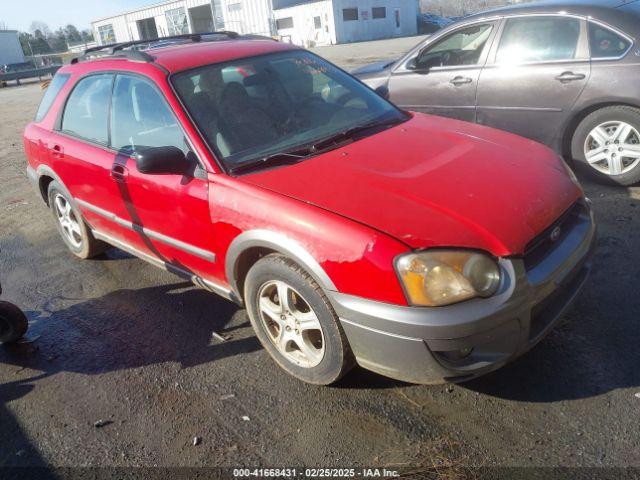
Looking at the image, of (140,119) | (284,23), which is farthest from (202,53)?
(284,23)

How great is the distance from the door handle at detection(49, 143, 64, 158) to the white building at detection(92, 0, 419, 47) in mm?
38704

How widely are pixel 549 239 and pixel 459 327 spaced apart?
708 mm

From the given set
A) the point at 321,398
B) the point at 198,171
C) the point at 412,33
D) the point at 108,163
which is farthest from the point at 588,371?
the point at 412,33

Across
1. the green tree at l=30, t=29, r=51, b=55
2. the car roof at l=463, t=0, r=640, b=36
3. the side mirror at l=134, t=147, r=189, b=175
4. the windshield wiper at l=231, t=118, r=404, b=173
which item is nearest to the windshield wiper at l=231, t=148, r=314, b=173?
the windshield wiper at l=231, t=118, r=404, b=173

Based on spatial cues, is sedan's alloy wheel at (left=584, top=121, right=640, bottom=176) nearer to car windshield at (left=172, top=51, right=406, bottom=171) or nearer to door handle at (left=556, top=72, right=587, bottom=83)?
door handle at (left=556, top=72, right=587, bottom=83)

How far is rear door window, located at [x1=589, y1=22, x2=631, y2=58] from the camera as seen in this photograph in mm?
4484

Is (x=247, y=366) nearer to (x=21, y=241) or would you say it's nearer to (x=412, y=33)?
(x=21, y=241)

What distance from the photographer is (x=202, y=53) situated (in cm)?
346

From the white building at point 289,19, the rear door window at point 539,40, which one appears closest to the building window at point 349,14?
the white building at point 289,19

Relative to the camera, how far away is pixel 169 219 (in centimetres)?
320

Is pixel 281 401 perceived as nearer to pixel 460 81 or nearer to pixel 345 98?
pixel 345 98

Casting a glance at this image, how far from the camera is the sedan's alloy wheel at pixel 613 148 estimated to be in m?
4.53

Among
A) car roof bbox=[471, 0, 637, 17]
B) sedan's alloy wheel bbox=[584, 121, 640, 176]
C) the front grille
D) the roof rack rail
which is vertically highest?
the roof rack rail

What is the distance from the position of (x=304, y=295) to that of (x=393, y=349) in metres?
0.51
